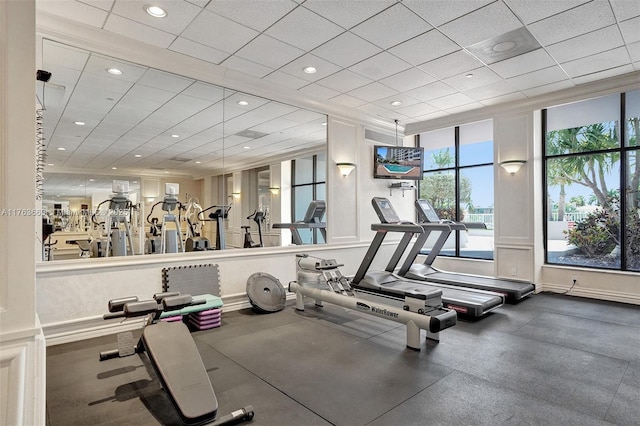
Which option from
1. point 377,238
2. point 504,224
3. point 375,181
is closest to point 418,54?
point 377,238

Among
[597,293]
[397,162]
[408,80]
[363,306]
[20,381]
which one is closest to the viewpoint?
[20,381]

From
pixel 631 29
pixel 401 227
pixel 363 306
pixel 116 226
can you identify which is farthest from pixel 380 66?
pixel 116 226

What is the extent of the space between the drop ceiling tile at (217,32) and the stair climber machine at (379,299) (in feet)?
10.0

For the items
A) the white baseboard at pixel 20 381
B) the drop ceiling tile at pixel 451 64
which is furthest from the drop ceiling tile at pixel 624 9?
the white baseboard at pixel 20 381

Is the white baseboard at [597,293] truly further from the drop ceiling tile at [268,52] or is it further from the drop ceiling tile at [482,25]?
the drop ceiling tile at [268,52]

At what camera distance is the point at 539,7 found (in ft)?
11.4

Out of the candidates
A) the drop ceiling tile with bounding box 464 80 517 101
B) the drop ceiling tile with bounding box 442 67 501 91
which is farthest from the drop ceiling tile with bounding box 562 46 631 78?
the drop ceiling tile with bounding box 442 67 501 91

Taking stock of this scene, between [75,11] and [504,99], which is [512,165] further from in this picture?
[75,11]

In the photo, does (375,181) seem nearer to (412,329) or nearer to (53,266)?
(412,329)

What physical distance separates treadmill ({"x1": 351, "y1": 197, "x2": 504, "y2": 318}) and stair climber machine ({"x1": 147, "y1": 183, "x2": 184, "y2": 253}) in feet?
9.38

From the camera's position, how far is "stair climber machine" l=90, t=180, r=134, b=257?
412 centimetres

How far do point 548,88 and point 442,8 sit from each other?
3412 mm

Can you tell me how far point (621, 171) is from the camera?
18.3 feet

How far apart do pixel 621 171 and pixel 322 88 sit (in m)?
4.98
